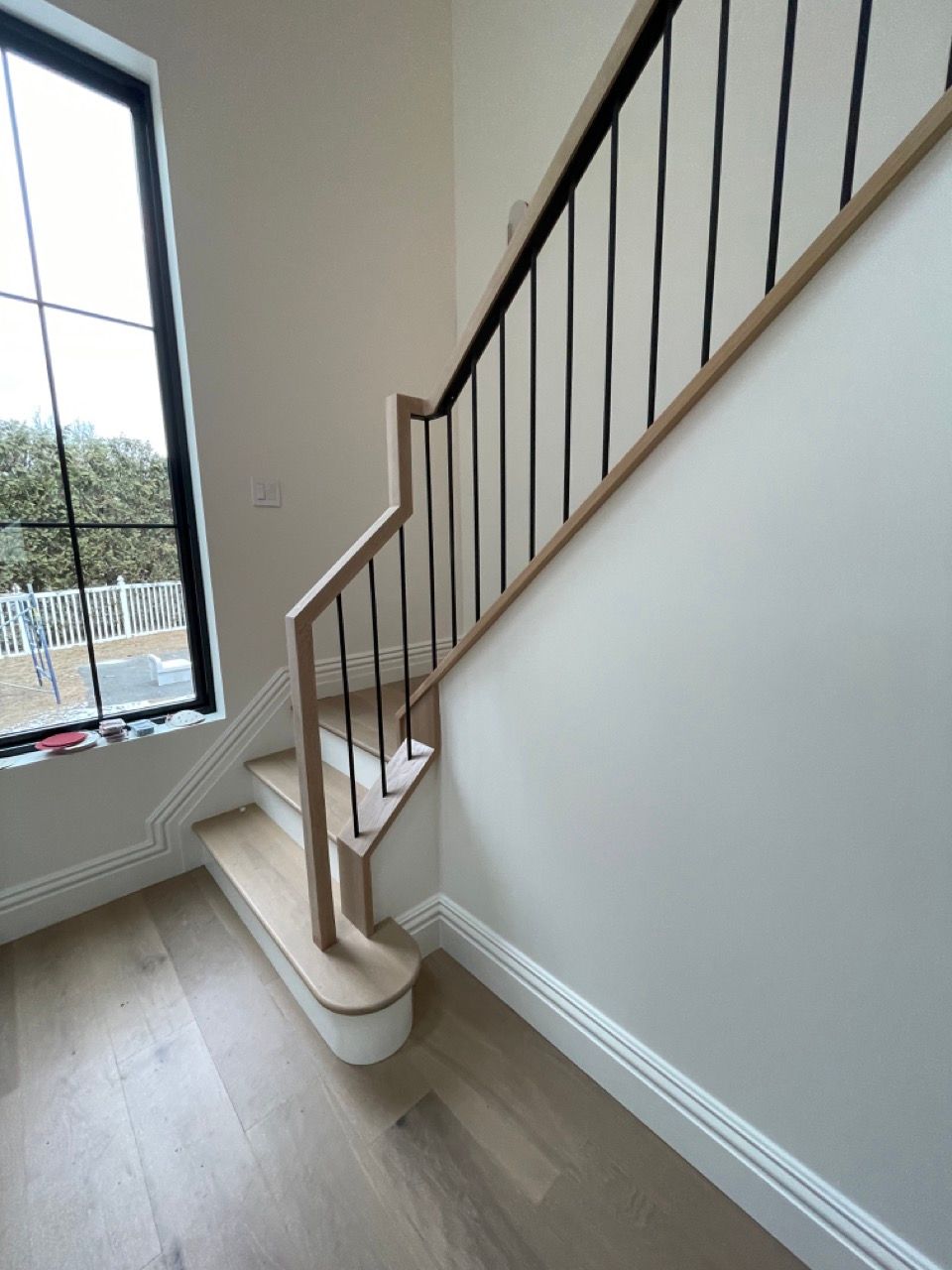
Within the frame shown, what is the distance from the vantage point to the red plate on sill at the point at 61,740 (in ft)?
5.46

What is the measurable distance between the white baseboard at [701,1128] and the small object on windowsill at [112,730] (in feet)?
4.02

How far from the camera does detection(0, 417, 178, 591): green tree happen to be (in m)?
1.60

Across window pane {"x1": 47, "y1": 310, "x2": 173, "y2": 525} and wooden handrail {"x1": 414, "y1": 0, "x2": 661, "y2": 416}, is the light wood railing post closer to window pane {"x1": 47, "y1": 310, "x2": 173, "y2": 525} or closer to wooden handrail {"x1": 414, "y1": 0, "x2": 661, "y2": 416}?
wooden handrail {"x1": 414, "y1": 0, "x2": 661, "y2": 416}

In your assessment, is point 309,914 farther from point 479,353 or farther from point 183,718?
point 479,353

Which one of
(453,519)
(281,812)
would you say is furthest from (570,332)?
(281,812)

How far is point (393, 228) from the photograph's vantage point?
2252 millimetres

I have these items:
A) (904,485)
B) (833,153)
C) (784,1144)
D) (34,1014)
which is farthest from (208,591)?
(833,153)

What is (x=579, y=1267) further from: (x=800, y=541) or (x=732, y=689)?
(x=800, y=541)

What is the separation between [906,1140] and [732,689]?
738 mm

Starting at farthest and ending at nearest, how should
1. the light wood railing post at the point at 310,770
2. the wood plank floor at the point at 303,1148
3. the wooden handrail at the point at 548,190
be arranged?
1. the light wood railing post at the point at 310,770
2. the wood plank floor at the point at 303,1148
3. the wooden handrail at the point at 548,190

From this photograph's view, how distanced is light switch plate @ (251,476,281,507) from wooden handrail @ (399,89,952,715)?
1386 millimetres

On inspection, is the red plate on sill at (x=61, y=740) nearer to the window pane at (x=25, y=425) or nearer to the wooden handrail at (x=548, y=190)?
the window pane at (x=25, y=425)

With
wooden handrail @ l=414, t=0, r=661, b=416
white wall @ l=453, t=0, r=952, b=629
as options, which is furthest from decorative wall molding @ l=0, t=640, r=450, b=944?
wooden handrail @ l=414, t=0, r=661, b=416

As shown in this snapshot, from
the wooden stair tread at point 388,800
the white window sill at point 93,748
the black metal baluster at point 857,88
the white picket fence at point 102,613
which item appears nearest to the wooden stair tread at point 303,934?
the wooden stair tread at point 388,800
